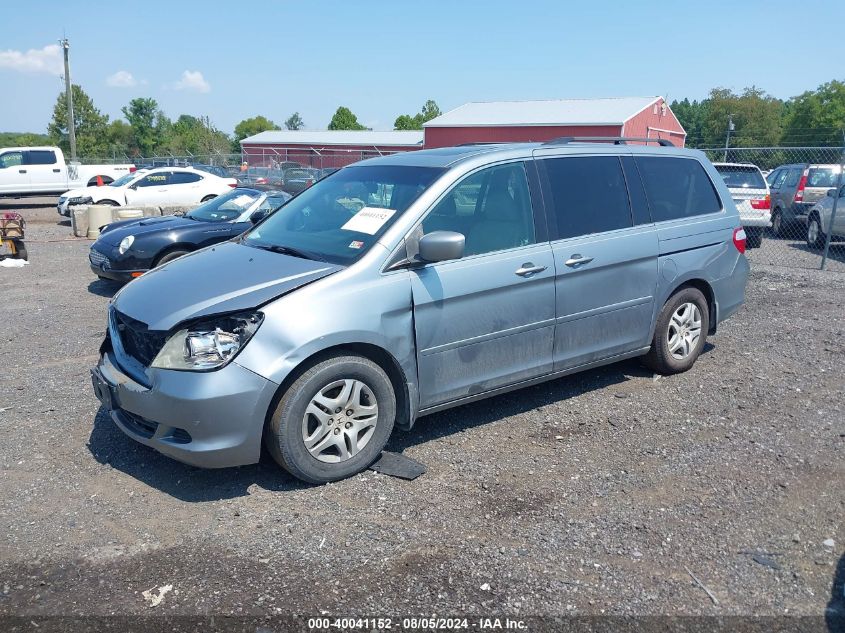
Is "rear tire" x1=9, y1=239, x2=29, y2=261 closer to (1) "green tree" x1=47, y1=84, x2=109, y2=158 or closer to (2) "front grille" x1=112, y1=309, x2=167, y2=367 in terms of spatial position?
(2) "front grille" x1=112, y1=309, x2=167, y2=367

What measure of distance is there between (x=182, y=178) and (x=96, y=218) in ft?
13.2

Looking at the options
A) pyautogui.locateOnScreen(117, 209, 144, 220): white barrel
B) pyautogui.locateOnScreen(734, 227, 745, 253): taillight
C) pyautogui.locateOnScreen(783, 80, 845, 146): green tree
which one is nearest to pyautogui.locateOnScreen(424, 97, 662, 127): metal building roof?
pyautogui.locateOnScreen(117, 209, 144, 220): white barrel

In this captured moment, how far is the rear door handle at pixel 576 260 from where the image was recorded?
5.10m

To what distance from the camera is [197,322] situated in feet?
13.1

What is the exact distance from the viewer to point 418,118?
101 m

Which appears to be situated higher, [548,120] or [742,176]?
[548,120]

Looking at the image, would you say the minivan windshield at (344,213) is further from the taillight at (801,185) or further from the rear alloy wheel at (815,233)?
the taillight at (801,185)

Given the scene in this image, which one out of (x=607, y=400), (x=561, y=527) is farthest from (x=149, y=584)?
(x=607, y=400)

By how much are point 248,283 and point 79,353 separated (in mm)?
3500

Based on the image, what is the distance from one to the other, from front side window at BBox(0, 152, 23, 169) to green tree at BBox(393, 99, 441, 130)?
7212cm

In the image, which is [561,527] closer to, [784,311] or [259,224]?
[259,224]

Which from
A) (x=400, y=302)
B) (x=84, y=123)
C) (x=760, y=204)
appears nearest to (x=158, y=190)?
(x=760, y=204)

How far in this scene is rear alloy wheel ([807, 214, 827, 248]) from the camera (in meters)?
14.5

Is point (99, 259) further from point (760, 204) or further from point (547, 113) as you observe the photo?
point (547, 113)
